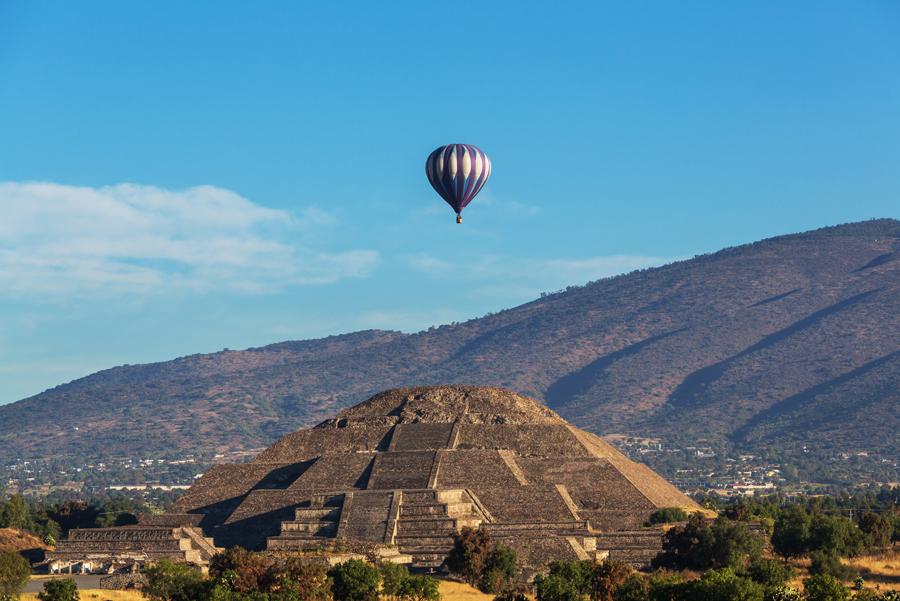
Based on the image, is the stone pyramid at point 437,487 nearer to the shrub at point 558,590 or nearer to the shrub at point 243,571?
the shrub at point 243,571

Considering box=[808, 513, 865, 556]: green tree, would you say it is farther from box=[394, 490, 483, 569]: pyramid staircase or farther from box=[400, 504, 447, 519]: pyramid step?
box=[400, 504, 447, 519]: pyramid step

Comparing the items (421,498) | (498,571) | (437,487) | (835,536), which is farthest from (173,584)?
(835,536)

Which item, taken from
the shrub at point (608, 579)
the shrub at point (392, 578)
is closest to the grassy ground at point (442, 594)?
the shrub at point (392, 578)

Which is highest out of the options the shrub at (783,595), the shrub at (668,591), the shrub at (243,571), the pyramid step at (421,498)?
the pyramid step at (421,498)

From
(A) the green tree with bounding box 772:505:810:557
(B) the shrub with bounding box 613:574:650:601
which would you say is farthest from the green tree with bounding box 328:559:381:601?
(A) the green tree with bounding box 772:505:810:557

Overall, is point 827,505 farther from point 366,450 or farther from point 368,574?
point 368,574
